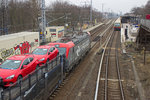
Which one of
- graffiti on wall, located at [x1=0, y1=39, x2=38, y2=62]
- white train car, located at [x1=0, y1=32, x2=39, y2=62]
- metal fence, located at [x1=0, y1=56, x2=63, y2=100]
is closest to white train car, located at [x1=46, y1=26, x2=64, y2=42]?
white train car, located at [x1=0, y1=32, x2=39, y2=62]

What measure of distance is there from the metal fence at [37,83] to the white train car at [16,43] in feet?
23.1

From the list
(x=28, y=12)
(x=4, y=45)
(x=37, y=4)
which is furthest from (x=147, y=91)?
(x=28, y=12)

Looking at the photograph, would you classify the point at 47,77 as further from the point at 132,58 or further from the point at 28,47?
the point at 132,58

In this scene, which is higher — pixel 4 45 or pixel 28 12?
pixel 28 12

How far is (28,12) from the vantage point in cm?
4769

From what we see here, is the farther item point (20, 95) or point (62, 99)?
point (62, 99)

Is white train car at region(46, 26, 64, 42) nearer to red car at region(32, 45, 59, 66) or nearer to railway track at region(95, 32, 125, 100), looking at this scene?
railway track at region(95, 32, 125, 100)

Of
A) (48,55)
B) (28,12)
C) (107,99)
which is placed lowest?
(107,99)

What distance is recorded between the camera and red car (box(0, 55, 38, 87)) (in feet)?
26.9

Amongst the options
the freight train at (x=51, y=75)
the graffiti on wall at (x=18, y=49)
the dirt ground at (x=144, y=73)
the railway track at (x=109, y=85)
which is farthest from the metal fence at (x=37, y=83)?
the graffiti on wall at (x=18, y=49)

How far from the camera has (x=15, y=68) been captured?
9.10 m

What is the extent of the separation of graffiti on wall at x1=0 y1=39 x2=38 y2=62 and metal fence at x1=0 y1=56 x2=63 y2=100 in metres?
6.93

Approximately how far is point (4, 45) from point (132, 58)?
14.0 m

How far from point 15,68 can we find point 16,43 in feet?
31.5
